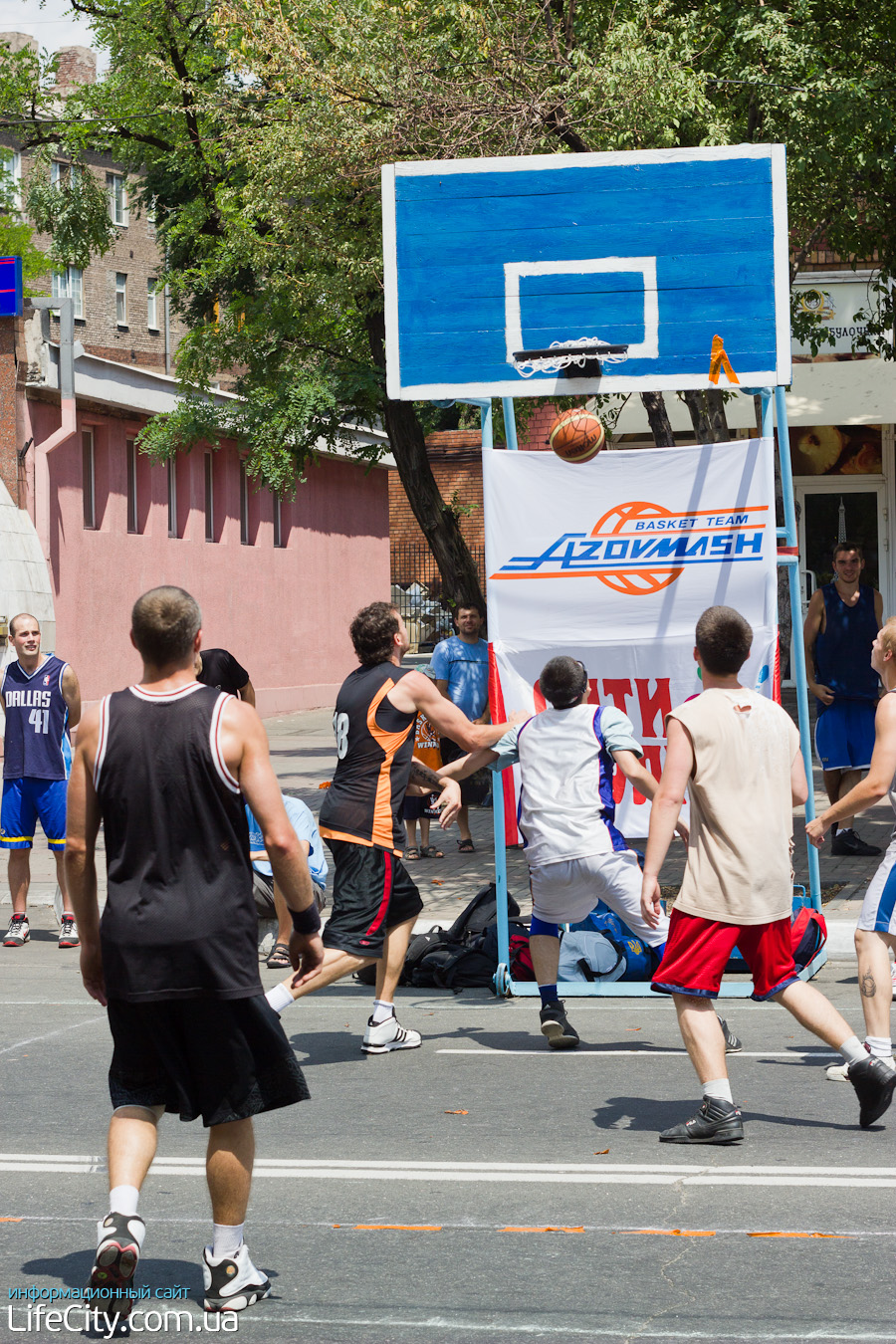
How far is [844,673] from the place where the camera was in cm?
1125

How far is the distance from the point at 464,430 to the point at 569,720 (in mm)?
33827

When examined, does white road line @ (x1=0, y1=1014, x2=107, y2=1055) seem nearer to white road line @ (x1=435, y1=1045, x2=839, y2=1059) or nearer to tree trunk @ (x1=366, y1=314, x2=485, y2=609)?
white road line @ (x1=435, y1=1045, x2=839, y2=1059)

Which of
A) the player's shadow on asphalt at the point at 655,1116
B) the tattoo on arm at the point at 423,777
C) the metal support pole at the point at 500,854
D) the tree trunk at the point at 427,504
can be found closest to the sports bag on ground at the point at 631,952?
the metal support pole at the point at 500,854

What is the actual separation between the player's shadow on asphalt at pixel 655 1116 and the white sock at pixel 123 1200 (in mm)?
2348

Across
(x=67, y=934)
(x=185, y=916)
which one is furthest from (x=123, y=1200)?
(x=67, y=934)

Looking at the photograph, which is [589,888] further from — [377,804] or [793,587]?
[793,587]

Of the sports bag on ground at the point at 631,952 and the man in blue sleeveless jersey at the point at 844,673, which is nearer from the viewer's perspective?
the sports bag on ground at the point at 631,952

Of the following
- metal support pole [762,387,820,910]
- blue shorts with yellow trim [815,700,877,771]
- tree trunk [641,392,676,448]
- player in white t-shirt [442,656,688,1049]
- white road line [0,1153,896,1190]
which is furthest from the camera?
tree trunk [641,392,676,448]

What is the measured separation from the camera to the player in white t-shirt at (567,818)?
23.0ft

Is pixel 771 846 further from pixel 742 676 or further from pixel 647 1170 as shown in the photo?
pixel 742 676

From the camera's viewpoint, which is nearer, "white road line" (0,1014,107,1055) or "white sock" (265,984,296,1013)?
"white sock" (265,984,296,1013)

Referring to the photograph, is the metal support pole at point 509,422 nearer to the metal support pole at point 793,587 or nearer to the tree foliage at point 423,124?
the metal support pole at point 793,587

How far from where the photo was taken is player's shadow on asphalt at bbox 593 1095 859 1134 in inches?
229

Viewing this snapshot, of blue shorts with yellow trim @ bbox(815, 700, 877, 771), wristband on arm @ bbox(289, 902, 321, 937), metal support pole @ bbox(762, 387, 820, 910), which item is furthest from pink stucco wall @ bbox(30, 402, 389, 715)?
wristband on arm @ bbox(289, 902, 321, 937)
